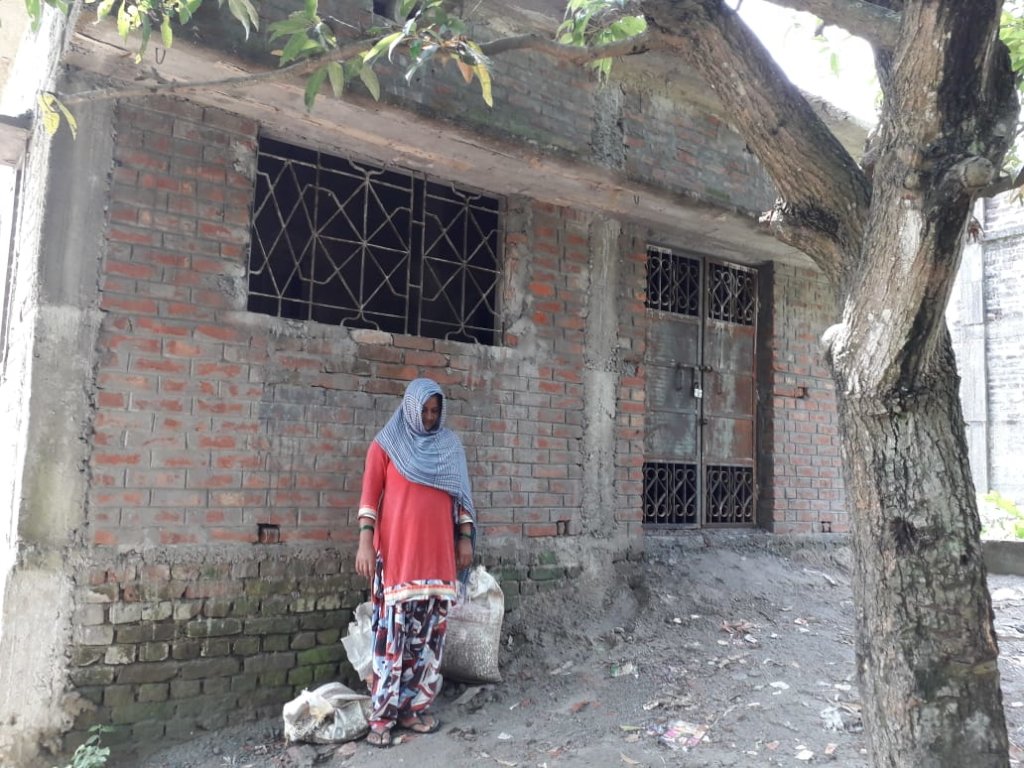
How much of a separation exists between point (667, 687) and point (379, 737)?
4.73 feet

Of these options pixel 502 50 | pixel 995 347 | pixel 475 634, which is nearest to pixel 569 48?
pixel 502 50

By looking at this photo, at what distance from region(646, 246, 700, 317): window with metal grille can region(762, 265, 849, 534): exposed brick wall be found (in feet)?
2.21

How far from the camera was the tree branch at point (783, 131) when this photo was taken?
276 centimetres

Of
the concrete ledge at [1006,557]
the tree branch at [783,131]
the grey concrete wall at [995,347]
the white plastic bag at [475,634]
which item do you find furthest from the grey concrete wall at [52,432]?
the grey concrete wall at [995,347]

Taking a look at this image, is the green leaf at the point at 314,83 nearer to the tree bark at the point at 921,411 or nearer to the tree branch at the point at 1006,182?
the tree bark at the point at 921,411

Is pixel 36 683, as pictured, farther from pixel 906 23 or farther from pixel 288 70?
pixel 906 23

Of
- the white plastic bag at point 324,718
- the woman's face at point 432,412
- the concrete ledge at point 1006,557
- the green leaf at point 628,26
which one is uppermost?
the green leaf at point 628,26

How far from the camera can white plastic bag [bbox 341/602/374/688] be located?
4.05 m

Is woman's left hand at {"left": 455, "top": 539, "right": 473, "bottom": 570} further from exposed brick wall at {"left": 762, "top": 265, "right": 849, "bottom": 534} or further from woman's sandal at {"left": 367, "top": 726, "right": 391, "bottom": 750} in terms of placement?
exposed brick wall at {"left": 762, "top": 265, "right": 849, "bottom": 534}

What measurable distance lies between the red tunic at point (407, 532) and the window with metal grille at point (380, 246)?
3.33 ft

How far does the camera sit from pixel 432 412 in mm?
4152

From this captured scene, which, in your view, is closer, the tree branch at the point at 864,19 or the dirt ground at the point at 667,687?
the tree branch at the point at 864,19

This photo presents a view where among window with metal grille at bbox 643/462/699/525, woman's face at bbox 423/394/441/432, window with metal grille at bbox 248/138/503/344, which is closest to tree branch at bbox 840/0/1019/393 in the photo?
woman's face at bbox 423/394/441/432

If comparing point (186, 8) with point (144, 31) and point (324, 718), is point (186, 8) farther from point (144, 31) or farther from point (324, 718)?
point (324, 718)
